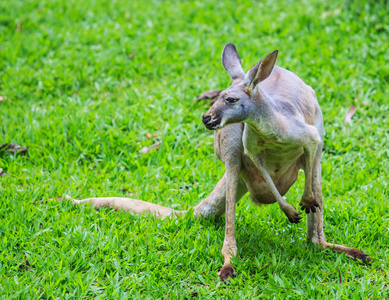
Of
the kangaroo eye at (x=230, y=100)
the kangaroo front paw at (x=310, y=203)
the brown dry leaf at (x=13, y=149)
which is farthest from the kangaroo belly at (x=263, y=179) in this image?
the brown dry leaf at (x=13, y=149)

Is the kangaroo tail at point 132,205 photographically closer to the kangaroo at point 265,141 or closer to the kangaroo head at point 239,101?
the kangaroo at point 265,141

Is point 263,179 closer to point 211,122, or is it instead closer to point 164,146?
point 211,122

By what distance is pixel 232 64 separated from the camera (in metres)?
3.63

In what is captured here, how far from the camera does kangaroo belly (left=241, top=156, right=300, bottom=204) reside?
153 inches

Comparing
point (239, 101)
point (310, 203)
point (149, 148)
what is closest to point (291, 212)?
point (310, 203)

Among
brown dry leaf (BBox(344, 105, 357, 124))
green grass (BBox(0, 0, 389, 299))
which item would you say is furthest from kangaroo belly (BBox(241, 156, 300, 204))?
brown dry leaf (BBox(344, 105, 357, 124))

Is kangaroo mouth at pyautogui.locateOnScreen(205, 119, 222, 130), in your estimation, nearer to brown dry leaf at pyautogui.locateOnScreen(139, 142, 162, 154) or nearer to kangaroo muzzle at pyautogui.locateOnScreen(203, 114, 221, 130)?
kangaroo muzzle at pyautogui.locateOnScreen(203, 114, 221, 130)

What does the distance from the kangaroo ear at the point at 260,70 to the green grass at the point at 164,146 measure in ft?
4.67

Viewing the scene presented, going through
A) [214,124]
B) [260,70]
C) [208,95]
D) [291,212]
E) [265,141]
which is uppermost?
[260,70]

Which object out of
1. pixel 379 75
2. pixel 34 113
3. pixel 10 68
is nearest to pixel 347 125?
pixel 379 75

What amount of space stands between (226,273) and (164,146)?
236 cm

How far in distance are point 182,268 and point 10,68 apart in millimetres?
4776

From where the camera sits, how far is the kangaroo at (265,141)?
329 centimetres

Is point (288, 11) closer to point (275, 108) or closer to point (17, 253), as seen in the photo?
point (275, 108)
